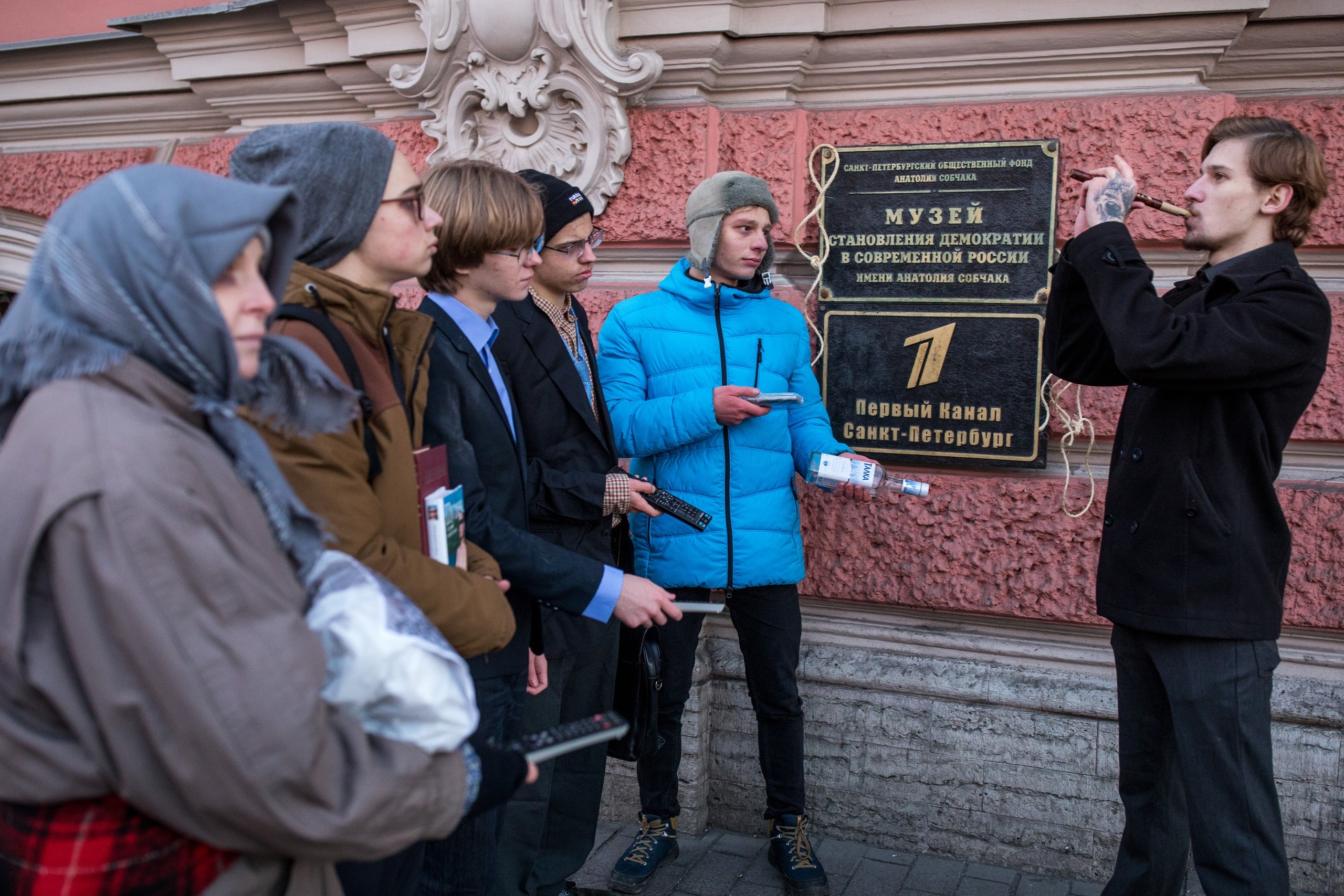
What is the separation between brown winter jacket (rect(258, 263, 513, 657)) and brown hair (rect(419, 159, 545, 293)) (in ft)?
1.36

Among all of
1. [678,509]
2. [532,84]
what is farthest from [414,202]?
[532,84]

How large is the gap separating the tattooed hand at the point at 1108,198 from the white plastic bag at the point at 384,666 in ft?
5.59

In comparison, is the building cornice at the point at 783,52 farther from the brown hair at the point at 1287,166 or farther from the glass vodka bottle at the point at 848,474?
the glass vodka bottle at the point at 848,474

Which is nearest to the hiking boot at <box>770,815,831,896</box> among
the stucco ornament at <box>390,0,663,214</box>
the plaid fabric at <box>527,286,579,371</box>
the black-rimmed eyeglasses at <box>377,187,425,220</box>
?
the plaid fabric at <box>527,286,579,371</box>

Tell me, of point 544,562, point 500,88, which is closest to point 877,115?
point 500,88

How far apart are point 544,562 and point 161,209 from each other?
46.8 inches

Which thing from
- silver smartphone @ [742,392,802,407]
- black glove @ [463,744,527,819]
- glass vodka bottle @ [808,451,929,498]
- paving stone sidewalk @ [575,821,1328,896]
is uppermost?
silver smartphone @ [742,392,802,407]

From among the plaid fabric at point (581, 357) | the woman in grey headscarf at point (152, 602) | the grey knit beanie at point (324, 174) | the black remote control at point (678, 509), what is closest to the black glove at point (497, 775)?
the woman in grey headscarf at point (152, 602)

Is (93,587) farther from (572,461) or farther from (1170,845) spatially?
(1170,845)

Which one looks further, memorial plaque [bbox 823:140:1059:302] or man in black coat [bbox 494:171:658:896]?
memorial plaque [bbox 823:140:1059:302]

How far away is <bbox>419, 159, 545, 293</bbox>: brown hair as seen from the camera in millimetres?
2158

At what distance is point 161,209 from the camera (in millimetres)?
1069

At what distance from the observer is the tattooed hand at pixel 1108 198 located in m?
2.28

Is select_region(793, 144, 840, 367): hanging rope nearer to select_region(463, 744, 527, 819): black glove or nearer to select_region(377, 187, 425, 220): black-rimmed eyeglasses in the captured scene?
select_region(377, 187, 425, 220): black-rimmed eyeglasses
